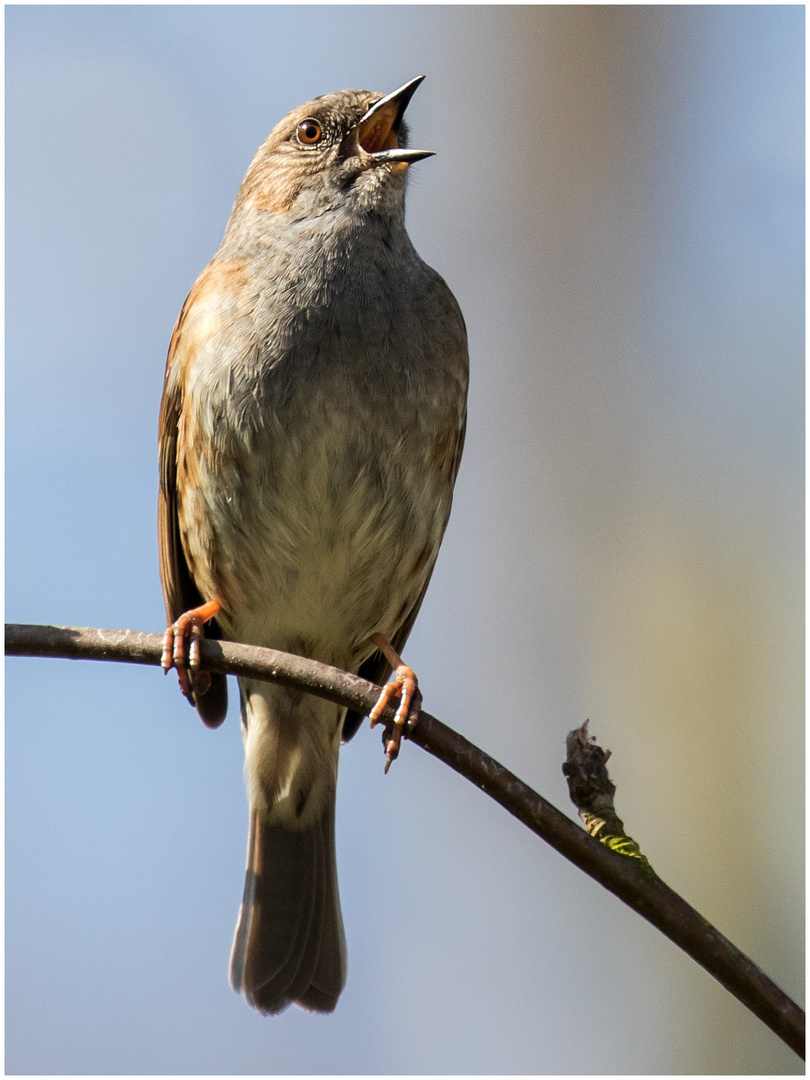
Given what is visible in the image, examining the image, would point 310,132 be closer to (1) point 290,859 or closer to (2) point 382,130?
(2) point 382,130

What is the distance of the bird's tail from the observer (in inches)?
171

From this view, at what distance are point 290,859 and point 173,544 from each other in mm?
1265

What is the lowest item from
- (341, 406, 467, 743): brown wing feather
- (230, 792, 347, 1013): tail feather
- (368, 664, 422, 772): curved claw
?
(230, 792, 347, 1013): tail feather

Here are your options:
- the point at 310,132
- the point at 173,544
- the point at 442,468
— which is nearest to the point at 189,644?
the point at 173,544

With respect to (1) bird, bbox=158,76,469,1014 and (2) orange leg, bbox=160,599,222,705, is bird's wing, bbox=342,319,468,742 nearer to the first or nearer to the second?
(1) bird, bbox=158,76,469,1014

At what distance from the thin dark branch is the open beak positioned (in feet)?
6.31

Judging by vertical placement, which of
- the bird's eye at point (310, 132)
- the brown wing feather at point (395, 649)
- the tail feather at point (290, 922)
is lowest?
the tail feather at point (290, 922)

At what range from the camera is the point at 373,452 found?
3.87 meters

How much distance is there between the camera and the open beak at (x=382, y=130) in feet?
13.7

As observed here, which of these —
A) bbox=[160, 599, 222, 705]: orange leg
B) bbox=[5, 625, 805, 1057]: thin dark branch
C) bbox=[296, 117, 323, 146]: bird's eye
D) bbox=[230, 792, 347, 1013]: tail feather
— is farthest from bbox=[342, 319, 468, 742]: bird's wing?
bbox=[5, 625, 805, 1057]: thin dark branch

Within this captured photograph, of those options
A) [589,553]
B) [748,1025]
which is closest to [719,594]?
[589,553]

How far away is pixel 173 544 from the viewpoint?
435 cm

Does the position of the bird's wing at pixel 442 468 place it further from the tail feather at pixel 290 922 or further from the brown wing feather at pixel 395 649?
the tail feather at pixel 290 922

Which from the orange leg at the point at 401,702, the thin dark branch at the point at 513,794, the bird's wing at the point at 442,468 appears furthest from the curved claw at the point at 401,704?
the bird's wing at the point at 442,468
